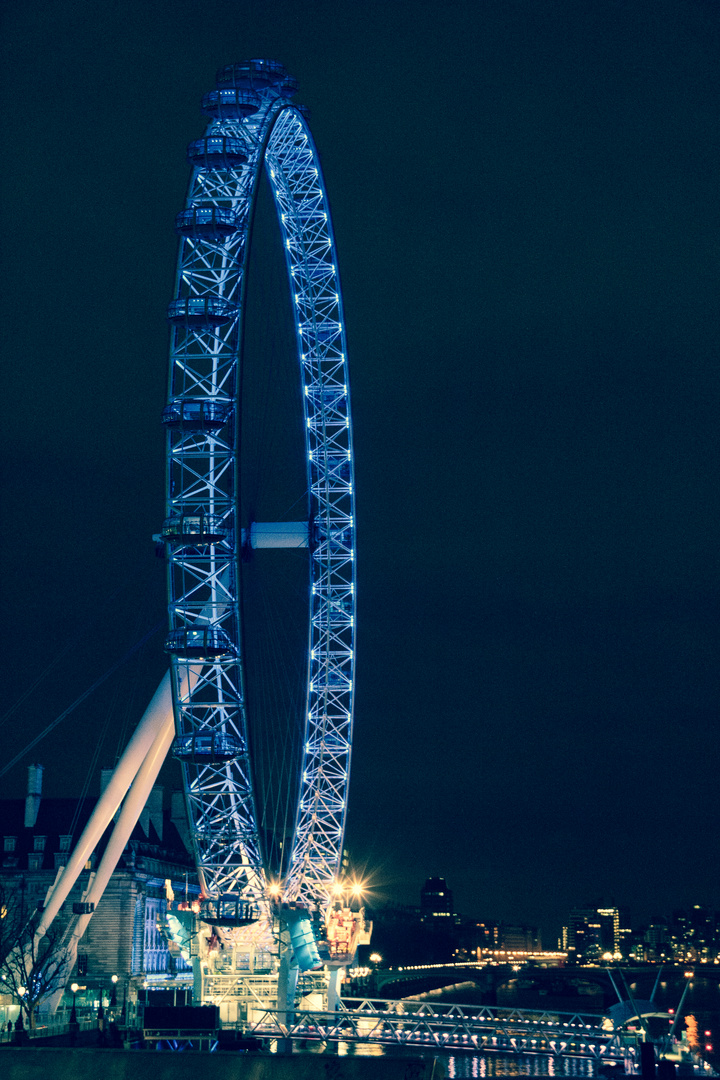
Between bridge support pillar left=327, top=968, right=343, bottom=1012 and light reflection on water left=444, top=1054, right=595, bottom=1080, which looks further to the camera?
bridge support pillar left=327, top=968, right=343, bottom=1012

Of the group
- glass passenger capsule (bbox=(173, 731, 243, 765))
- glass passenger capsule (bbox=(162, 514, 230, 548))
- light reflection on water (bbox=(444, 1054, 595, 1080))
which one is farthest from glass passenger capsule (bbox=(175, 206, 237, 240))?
light reflection on water (bbox=(444, 1054, 595, 1080))

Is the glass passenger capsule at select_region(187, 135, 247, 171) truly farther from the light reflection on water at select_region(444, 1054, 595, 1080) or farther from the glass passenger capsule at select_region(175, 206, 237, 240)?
the light reflection on water at select_region(444, 1054, 595, 1080)

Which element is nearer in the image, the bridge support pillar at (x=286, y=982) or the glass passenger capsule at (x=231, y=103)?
the glass passenger capsule at (x=231, y=103)

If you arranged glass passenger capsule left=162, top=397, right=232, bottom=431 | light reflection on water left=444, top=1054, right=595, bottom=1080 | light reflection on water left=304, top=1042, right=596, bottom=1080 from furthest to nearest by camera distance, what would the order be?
light reflection on water left=444, top=1054, right=595, bottom=1080, light reflection on water left=304, top=1042, right=596, bottom=1080, glass passenger capsule left=162, top=397, right=232, bottom=431

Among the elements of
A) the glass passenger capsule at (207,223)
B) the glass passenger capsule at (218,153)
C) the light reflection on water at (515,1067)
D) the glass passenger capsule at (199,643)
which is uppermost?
the glass passenger capsule at (218,153)

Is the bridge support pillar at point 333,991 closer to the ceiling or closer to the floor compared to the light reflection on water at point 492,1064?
closer to the ceiling

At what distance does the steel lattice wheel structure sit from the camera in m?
44.9

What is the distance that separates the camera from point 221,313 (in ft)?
147

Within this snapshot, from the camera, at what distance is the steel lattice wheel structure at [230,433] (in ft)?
147

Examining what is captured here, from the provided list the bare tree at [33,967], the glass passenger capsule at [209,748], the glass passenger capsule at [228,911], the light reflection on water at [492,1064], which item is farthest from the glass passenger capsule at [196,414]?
the light reflection on water at [492,1064]

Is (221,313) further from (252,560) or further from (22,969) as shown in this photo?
(22,969)

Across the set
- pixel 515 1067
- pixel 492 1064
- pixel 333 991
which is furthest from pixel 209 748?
pixel 492 1064

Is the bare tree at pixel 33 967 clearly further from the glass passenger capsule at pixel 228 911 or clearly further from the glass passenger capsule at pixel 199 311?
the glass passenger capsule at pixel 199 311

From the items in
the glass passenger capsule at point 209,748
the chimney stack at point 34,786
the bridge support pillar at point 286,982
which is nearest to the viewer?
the glass passenger capsule at point 209,748
